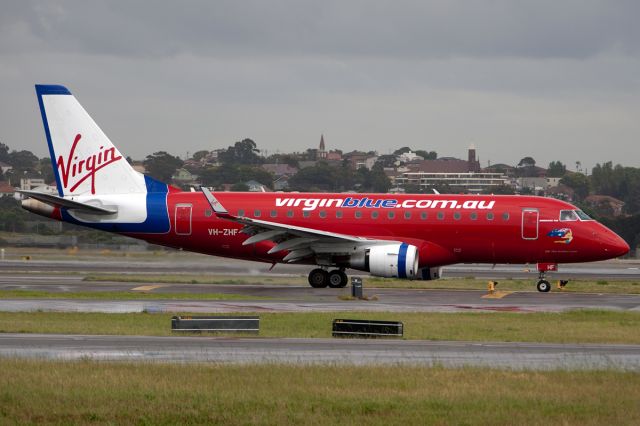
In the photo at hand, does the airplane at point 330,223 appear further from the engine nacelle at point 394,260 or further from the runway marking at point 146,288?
the runway marking at point 146,288

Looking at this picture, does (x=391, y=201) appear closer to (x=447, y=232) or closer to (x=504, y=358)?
(x=447, y=232)

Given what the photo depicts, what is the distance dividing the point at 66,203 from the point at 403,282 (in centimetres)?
1619

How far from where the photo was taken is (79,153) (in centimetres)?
5028

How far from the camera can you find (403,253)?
44312 millimetres

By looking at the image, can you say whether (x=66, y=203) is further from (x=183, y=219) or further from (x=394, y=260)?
(x=394, y=260)

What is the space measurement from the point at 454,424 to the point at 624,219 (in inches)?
3537

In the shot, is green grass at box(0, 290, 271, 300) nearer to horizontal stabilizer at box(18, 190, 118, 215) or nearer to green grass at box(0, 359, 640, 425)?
horizontal stabilizer at box(18, 190, 118, 215)

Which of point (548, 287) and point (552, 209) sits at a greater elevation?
point (552, 209)

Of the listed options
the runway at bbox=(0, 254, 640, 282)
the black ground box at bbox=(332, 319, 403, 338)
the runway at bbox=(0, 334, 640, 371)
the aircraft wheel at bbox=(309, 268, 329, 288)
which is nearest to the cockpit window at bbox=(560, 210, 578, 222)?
the runway at bbox=(0, 254, 640, 282)

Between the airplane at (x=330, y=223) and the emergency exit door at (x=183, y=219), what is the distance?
0.14 ft

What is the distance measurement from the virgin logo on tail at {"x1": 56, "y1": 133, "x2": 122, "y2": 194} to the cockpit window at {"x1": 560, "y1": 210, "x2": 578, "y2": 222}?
20.1m

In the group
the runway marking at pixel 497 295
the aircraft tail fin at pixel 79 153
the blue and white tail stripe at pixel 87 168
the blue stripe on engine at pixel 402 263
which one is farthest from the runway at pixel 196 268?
the blue stripe on engine at pixel 402 263

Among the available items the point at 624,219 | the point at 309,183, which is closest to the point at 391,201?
the point at 624,219

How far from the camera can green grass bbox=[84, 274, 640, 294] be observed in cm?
4950
